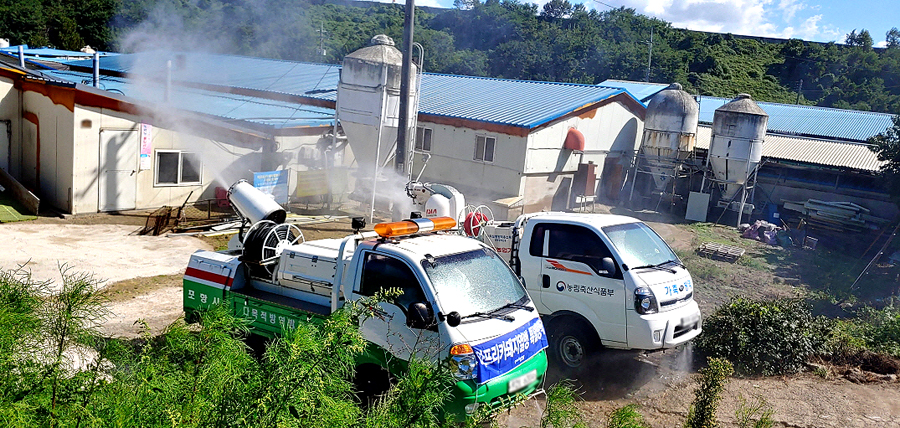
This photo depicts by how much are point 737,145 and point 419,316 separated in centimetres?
2108

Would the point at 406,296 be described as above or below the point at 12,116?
below

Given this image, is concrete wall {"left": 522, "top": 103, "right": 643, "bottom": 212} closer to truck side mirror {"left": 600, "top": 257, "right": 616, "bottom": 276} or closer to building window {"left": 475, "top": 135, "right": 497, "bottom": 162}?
building window {"left": 475, "top": 135, "right": 497, "bottom": 162}

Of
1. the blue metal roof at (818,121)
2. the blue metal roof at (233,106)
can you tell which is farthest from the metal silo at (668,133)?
the blue metal roof at (233,106)

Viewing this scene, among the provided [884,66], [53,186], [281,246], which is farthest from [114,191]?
[884,66]

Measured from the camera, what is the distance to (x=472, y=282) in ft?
22.6

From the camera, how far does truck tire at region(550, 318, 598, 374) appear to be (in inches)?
331

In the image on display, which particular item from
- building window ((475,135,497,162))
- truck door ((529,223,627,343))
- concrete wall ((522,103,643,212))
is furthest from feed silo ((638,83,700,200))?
truck door ((529,223,627,343))

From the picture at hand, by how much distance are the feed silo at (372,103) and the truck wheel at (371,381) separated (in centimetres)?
1373

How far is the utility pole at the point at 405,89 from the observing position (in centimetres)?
1838

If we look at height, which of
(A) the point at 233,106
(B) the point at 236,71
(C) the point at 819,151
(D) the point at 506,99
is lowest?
(A) the point at 233,106

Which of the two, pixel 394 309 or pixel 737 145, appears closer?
pixel 394 309

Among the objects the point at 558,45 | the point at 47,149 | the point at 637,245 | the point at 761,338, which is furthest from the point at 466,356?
the point at 558,45

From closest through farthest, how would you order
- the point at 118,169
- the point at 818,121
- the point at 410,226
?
the point at 410,226 → the point at 118,169 → the point at 818,121

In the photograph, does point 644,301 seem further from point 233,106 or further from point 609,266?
point 233,106
